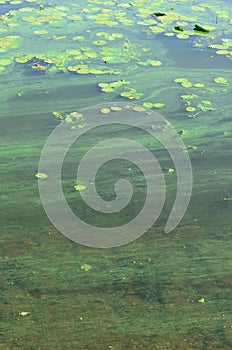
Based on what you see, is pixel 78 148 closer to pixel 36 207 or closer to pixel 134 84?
pixel 36 207

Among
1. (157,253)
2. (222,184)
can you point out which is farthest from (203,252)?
(222,184)

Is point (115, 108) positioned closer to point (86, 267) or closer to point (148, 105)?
point (148, 105)

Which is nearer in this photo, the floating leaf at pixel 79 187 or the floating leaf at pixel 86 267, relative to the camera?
the floating leaf at pixel 86 267

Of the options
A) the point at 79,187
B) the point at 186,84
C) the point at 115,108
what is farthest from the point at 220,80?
the point at 79,187

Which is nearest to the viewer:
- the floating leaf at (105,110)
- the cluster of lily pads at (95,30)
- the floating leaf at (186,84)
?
the floating leaf at (105,110)

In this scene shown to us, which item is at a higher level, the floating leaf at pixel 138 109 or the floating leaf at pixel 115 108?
the floating leaf at pixel 138 109

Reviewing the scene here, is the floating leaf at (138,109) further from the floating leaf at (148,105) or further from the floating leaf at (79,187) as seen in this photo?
the floating leaf at (79,187)

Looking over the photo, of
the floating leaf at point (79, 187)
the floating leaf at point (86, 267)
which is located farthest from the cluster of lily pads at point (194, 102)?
the floating leaf at point (86, 267)

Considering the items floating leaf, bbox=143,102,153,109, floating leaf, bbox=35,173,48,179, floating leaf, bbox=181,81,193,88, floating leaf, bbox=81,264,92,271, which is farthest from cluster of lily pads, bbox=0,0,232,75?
floating leaf, bbox=81,264,92,271
